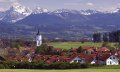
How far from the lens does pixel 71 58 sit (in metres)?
99.1

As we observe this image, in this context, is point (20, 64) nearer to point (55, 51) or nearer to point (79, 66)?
point (79, 66)

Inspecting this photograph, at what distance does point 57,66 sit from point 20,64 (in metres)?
6.69

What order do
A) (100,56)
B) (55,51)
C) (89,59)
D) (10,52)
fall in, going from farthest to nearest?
(10,52) → (55,51) → (100,56) → (89,59)

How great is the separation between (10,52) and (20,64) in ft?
228

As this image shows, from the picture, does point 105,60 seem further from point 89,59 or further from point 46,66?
point 46,66

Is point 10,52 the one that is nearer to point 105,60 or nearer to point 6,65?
point 105,60

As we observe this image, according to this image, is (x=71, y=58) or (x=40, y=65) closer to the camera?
(x=40, y=65)

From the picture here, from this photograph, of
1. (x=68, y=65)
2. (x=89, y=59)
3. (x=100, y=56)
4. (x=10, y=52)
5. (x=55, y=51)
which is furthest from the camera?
(x=10, y=52)

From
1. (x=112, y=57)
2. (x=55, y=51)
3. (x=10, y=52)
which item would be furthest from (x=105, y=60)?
(x=10, y=52)

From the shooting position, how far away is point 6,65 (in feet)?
222

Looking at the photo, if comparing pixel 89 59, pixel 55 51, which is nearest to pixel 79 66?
pixel 89 59

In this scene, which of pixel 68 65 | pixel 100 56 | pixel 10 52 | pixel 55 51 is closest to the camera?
pixel 68 65

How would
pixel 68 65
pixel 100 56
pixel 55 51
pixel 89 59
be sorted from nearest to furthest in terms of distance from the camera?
pixel 68 65 < pixel 89 59 < pixel 100 56 < pixel 55 51

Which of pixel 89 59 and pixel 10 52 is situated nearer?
pixel 89 59
